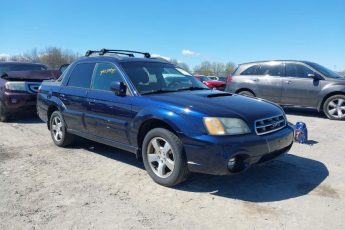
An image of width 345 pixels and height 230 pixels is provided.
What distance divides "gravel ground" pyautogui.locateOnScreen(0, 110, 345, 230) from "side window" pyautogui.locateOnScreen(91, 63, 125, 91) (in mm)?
1222

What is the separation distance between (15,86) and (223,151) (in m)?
7.41

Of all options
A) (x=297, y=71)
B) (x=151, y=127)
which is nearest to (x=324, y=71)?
(x=297, y=71)

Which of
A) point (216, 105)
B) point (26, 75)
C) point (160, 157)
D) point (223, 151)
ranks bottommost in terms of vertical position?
point (160, 157)

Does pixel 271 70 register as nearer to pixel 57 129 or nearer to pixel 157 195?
pixel 57 129

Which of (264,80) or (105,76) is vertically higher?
(105,76)

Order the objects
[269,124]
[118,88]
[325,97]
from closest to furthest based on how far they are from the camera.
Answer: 1. [269,124]
2. [118,88]
3. [325,97]

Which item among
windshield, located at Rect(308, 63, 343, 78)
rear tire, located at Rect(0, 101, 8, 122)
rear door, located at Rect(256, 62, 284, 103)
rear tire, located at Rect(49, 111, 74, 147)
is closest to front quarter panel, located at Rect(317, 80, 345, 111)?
windshield, located at Rect(308, 63, 343, 78)

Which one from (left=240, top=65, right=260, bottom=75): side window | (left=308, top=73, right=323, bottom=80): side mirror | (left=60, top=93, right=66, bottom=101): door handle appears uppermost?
(left=240, top=65, right=260, bottom=75): side window

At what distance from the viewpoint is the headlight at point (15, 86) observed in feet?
31.0

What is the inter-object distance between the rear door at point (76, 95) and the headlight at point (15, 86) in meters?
3.68

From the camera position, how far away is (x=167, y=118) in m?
4.31

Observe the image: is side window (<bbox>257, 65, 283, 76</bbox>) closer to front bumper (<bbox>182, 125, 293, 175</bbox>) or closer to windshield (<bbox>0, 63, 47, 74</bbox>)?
front bumper (<bbox>182, 125, 293, 175</bbox>)

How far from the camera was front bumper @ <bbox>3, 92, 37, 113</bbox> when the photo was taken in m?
9.38

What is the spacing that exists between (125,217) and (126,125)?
1.55 metres
